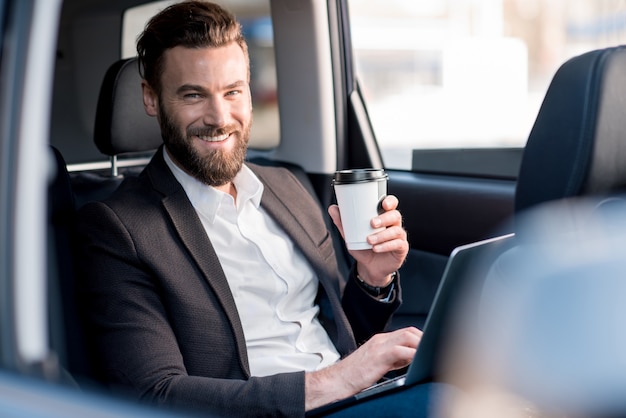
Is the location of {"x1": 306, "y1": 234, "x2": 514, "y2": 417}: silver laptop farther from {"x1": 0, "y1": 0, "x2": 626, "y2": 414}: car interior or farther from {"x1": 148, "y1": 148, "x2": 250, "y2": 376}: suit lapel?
{"x1": 148, "y1": 148, "x2": 250, "y2": 376}: suit lapel

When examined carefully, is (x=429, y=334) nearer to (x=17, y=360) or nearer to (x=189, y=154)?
(x=17, y=360)

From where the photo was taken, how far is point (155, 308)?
1.66 metres

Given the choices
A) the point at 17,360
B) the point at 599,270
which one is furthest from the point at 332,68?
the point at 599,270

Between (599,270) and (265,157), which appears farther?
(265,157)

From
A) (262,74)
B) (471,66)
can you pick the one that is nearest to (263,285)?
(262,74)

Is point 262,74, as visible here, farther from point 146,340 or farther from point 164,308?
point 146,340

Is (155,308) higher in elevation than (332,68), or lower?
lower

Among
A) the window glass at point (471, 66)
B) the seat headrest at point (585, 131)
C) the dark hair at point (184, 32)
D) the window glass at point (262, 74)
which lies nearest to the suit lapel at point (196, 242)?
the dark hair at point (184, 32)

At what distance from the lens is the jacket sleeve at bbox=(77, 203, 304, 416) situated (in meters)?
1.48

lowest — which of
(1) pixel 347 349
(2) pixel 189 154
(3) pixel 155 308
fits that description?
(1) pixel 347 349

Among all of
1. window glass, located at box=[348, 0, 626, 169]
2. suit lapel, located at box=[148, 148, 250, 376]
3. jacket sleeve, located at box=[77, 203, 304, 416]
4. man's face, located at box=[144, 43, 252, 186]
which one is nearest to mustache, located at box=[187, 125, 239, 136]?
man's face, located at box=[144, 43, 252, 186]

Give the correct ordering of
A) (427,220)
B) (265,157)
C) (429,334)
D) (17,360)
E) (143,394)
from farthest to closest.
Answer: (265,157) → (427,220) → (143,394) → (429,334) → (17,360)

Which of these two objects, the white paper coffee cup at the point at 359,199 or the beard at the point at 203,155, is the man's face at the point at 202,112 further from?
the white paper coffee cup at the point at 359,199

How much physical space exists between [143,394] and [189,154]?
56cm
